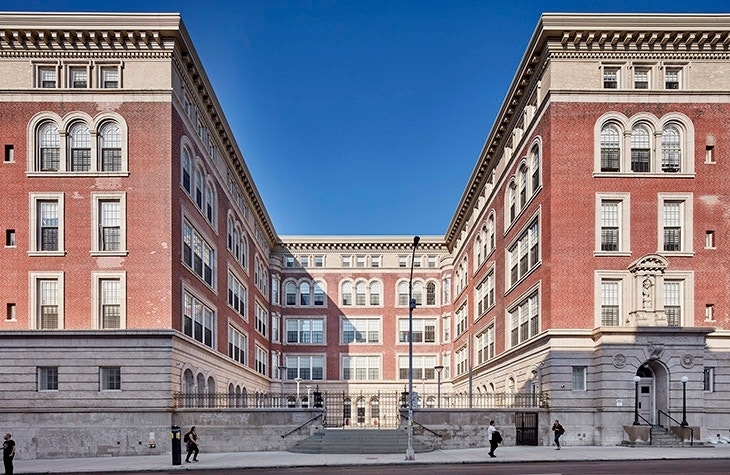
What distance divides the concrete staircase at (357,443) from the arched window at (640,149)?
18253 millimetres

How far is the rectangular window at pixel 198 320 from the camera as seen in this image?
3934cm

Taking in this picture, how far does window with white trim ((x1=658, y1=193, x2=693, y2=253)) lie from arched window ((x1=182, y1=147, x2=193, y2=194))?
2534 centimetres

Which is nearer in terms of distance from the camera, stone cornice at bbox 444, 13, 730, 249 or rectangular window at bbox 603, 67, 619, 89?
stone cornice at bbox 444, 13, 730, 249

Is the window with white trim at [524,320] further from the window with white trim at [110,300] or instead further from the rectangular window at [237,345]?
the window with white trim at [110,300]

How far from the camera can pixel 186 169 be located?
40.0 metres

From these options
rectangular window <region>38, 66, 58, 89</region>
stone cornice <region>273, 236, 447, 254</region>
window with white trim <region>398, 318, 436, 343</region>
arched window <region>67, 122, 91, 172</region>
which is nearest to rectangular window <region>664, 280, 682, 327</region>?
arched window <region>67, 122, 91, 172</region>

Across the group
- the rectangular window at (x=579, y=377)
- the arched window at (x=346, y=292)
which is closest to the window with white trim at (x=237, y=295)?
the arched window at (x=346, y=292)

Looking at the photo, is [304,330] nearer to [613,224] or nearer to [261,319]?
[261,319]

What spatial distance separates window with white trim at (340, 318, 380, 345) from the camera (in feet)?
275

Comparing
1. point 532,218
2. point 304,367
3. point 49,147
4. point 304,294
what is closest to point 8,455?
point 49,147

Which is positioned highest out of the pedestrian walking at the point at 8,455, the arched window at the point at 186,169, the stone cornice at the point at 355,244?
the arched window at the point at 186,169

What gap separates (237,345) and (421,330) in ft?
102

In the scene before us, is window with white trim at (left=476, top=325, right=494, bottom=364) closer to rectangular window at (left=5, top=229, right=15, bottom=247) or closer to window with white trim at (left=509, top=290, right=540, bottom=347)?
window with white trim at (left=509, top=290, right=540, bottom=347)

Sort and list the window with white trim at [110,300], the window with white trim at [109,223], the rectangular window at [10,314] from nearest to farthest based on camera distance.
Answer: the rectangular window at [10,314] → the window with white trim at [110,300] → the window with white trim at [109,223]
